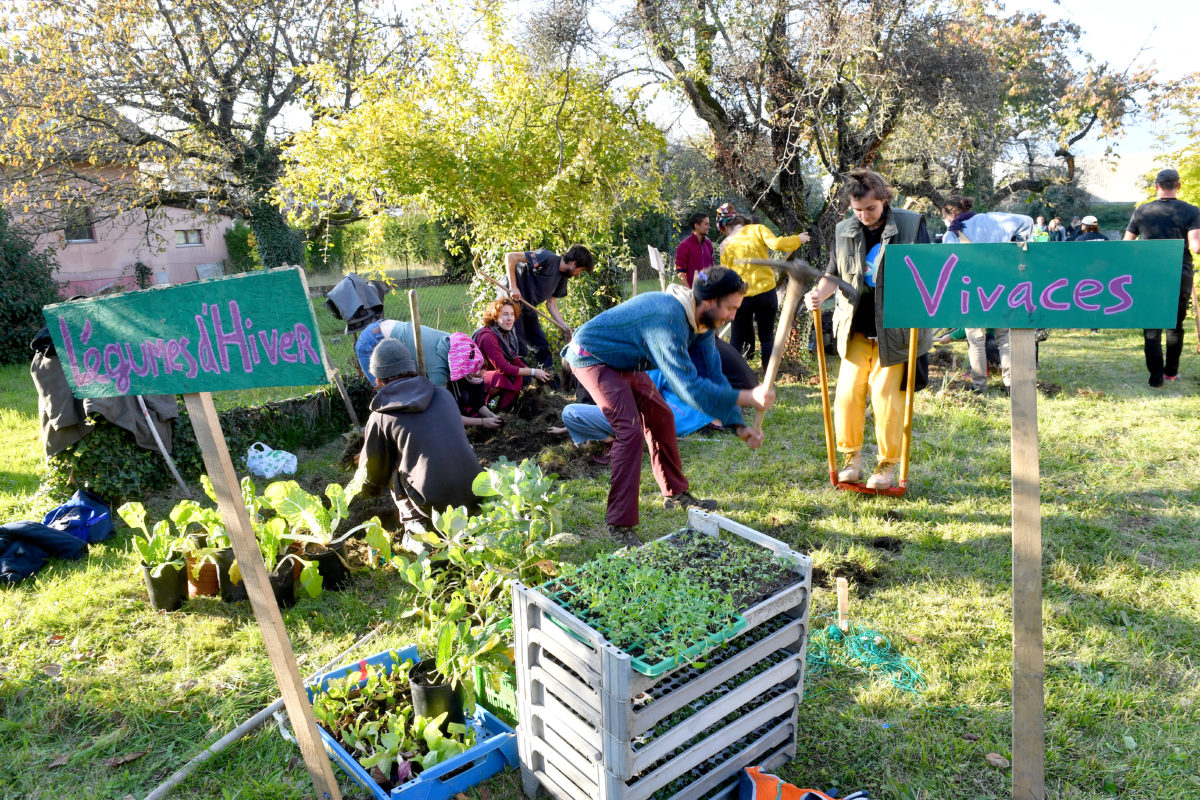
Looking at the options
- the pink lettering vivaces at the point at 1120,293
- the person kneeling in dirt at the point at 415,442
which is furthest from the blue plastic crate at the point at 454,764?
the pink lettering vivaces at the point at 1120,293

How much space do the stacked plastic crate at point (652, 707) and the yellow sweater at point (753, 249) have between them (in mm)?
4754

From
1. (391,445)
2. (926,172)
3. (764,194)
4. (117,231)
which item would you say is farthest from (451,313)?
(117,231)

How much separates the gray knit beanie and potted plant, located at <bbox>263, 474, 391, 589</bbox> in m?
0.66

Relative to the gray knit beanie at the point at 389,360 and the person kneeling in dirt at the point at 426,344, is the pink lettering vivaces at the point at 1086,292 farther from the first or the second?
the person kneeling in dirt at the point at 426,344

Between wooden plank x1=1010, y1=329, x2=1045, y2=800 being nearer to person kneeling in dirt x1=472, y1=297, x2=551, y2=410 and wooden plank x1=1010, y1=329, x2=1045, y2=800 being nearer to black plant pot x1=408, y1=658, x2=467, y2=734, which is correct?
black plant pot x1=408, y1=658, x2=467, y2=734

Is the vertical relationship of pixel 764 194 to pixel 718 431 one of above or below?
above

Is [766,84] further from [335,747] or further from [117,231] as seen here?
[117,231]

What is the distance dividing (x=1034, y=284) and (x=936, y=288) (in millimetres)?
243

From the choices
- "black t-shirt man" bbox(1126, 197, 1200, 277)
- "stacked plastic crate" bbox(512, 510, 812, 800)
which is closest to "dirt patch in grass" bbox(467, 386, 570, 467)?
"stacked plastic crate" bbox(512, 510, 812, 800)

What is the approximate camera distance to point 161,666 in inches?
130

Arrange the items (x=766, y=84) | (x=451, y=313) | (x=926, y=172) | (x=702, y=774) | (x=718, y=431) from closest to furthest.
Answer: (x=702, y=774) → (x=718, y=431) → (x=766, y=84) → (x=451, y=313) → (x=926, y=172)

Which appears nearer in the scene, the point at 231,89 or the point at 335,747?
the point at 335,747

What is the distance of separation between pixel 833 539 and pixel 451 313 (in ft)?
23.1

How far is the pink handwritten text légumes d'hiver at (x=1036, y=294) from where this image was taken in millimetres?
1874
